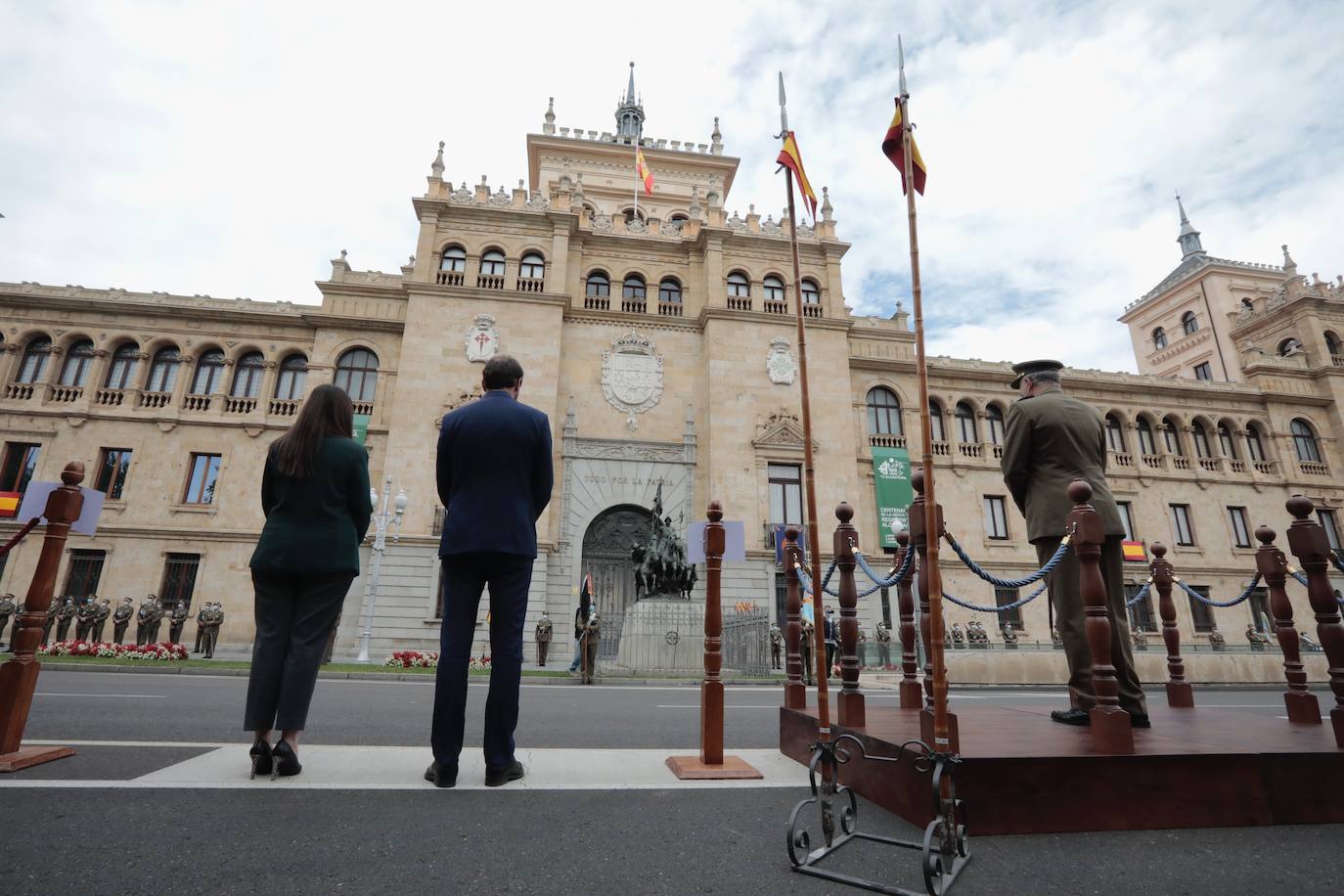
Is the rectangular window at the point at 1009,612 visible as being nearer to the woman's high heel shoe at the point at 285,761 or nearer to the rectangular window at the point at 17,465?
the woman's high heel shoe at the point at 285,761

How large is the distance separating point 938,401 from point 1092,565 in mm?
25197

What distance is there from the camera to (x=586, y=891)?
1994mm

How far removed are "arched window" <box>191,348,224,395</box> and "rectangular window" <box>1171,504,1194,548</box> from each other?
121 ft

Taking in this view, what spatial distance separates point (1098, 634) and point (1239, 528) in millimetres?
31724

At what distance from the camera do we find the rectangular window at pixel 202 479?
2138 centimetres

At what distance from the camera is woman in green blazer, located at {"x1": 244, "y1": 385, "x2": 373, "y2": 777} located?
3.21 meters

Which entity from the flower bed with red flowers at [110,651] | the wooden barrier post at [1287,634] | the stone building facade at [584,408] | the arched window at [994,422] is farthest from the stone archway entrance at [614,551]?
the wooden barrier post at [1287,634]

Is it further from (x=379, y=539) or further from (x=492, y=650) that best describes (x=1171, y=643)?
(x=379, y=539)

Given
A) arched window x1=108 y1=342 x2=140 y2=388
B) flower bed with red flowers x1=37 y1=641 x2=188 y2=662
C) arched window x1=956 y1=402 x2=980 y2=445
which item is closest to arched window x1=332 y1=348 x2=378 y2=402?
arched window x1=108 y1=342 x2=140 y2=388

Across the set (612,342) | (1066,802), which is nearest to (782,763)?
(1066,802)

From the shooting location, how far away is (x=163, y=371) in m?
22.9

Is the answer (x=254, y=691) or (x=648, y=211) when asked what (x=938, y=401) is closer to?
(x=648, y=211)

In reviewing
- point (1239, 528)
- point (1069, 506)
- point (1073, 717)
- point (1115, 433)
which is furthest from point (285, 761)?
point (1239, 528)

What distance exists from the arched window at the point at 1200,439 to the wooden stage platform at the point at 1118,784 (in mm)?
31205
